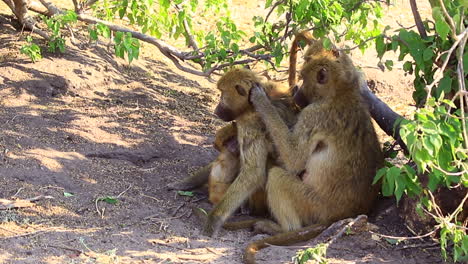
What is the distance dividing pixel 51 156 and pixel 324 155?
249 cm

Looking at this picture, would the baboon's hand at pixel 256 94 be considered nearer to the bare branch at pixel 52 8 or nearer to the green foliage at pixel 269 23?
the green foliage at pixel 269 23

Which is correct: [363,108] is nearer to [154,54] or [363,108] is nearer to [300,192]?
[300,192]

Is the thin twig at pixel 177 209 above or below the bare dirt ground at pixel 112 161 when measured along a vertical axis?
below

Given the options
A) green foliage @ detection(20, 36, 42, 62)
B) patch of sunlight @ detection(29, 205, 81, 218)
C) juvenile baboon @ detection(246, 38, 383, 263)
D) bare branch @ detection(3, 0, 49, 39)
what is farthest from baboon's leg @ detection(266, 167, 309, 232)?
bare branch @ detection(3, 0, 49, 39)

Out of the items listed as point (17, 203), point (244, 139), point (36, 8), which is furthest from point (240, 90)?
point (36, 8)

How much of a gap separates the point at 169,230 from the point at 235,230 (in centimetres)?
58

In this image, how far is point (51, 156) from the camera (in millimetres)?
6352

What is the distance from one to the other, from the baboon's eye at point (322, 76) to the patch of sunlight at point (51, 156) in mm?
2320

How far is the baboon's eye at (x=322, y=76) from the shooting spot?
5758mm

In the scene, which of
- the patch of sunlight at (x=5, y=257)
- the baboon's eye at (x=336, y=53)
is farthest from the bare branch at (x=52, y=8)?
the patch of sunlight at (x=5, y=257)

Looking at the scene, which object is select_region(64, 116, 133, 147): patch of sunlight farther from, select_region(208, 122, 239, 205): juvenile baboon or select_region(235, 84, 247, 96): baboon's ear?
select_region(235, 84, 247, 96): baboon's ear

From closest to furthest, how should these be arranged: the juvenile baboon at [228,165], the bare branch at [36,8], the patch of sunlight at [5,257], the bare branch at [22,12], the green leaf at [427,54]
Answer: the patch of sunlight at [5,257] < the green leaf at [427,54] < the juvenile baboon at [228,165] < the bare branch at [22,12] < the bare branch at [36,8]

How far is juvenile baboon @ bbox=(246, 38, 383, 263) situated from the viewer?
217 inches

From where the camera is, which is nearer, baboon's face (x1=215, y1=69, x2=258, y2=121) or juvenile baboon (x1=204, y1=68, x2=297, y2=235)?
juvenile baboon (x1=204, y1=68, x2=297, y2=235)
